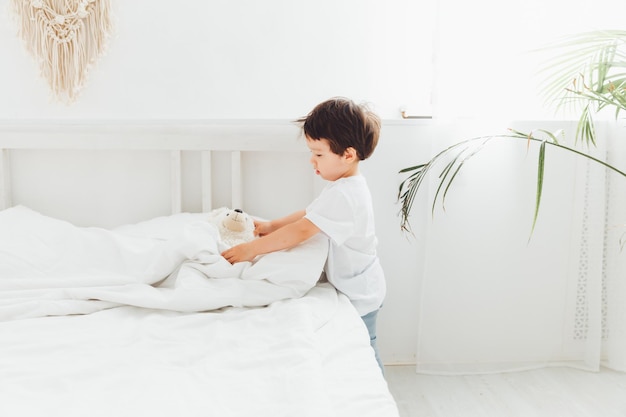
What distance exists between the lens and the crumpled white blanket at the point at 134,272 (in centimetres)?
117

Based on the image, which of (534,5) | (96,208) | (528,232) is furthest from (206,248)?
(534,5)

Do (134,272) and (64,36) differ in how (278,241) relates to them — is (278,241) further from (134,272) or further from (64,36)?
(64,36)

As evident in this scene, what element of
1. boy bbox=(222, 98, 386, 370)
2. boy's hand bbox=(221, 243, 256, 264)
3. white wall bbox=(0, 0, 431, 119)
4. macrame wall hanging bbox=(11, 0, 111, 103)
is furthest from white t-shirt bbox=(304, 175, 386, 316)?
macrame wall hanging bbox=(11, 0, 111, 103)

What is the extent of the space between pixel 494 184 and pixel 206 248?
101cm

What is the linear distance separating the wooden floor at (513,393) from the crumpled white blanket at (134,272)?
2.04 ft

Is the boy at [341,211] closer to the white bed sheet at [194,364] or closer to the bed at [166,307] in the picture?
the bed at [166,307]

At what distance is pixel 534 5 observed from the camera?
181 cm

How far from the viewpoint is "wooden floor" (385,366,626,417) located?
1.57m

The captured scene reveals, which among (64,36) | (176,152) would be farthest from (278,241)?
(64,36)

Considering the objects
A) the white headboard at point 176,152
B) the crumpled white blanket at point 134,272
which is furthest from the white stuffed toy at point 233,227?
the white headboard at point 176,152

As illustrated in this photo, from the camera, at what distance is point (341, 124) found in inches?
52.6

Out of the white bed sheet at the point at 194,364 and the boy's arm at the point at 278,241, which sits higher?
the boy's arm at the point at 278,241

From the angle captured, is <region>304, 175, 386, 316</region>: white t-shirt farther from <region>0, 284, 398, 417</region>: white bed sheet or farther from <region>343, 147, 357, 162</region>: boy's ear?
<region>0, 284, 398, 417</region>: white bed sheet

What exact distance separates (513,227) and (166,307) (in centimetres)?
120
